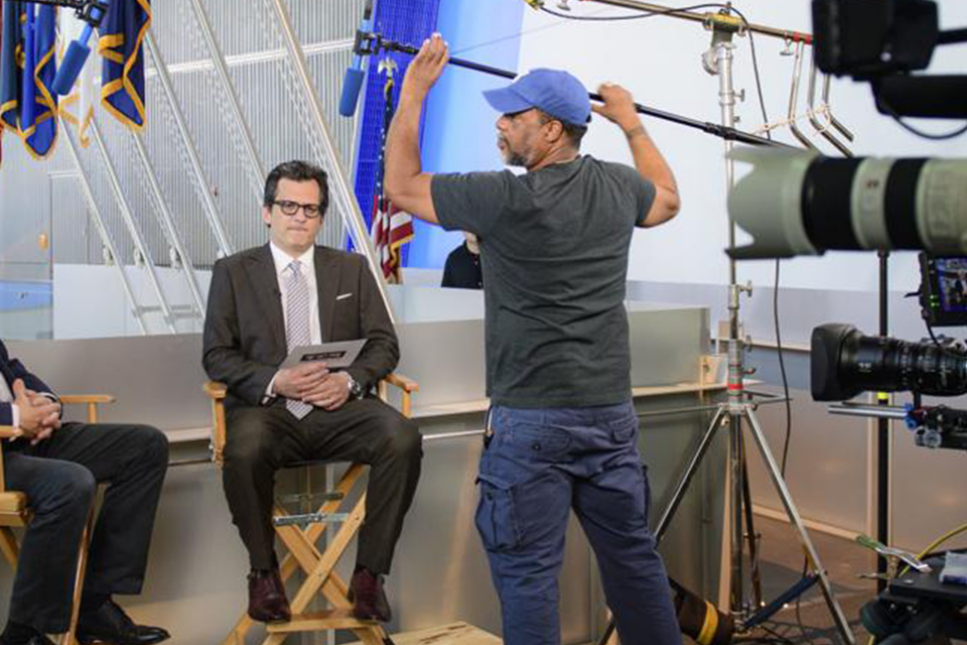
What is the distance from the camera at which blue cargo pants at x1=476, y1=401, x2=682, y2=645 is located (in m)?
2.62

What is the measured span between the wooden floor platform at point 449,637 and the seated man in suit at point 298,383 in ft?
1.22

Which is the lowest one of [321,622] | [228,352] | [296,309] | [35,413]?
[321,622]

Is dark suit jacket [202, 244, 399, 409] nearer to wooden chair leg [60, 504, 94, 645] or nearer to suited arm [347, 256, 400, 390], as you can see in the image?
suited arm [347, 256, 400, 390]

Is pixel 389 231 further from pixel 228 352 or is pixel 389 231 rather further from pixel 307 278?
pixel 228 352

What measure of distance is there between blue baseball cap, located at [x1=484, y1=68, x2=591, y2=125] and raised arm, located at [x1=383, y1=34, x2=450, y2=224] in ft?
0.44

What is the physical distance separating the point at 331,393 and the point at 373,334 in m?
0.26

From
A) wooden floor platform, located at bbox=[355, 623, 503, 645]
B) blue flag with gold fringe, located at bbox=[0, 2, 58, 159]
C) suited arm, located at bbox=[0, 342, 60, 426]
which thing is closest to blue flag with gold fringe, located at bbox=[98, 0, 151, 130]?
blue flag with gold fringe, located at bbox=[0, 2, 58, 159]

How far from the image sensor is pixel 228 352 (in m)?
3.43

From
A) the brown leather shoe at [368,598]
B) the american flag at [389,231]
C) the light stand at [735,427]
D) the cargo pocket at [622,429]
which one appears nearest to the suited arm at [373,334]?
the brown leather shoe at [368,598]

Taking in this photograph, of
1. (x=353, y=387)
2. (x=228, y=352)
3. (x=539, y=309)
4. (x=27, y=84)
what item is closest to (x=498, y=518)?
(x=539, y=309)

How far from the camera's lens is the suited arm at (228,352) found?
3.38 m

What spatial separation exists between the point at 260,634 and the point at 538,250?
1.64 metres

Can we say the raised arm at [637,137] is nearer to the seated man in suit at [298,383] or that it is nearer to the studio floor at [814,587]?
the seated man in suit at [298,383]

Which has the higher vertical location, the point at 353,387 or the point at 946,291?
the point at 946,291
